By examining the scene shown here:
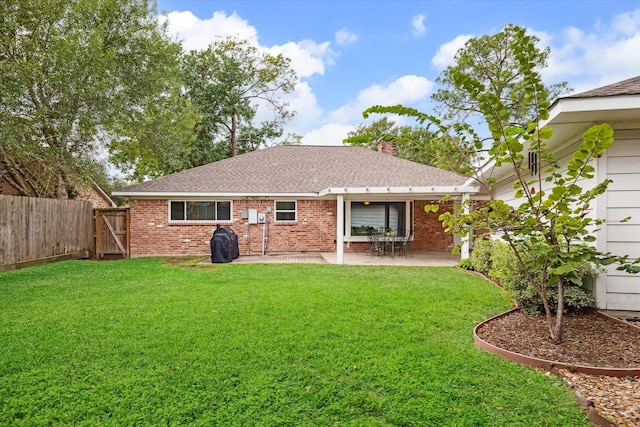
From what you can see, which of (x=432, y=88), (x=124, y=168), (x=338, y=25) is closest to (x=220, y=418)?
(x=338, y=25)

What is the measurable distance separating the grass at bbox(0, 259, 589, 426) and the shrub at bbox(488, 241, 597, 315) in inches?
21.5

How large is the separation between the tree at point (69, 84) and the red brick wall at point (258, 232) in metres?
2.58

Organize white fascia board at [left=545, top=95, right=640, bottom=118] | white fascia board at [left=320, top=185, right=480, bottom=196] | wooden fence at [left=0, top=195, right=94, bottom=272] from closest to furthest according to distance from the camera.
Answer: white fascia board at [left=545, top=95, right=640, bottom=118] < wooden fence at [left=0, top=195, right=94, bottom=272] < white fascia board at [left=320, top=185, right=480, bottom=196]

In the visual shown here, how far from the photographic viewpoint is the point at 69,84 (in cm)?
1099

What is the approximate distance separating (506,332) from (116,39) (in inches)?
603

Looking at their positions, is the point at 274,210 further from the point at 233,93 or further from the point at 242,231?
the point at 233,93

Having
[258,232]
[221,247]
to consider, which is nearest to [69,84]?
[221,247]

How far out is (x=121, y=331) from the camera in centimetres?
437

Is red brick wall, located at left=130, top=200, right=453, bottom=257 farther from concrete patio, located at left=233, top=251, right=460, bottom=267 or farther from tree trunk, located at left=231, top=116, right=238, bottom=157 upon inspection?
tree trunk, located at left=231, top=116, right=238, bottom=157

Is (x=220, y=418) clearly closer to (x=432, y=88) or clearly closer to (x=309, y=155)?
(x=309, y=155)

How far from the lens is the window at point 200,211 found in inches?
517

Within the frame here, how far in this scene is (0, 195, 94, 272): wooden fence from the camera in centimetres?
917

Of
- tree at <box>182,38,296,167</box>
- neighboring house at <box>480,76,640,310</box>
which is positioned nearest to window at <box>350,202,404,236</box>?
neighboring house at <box>480,76,640,310</box>

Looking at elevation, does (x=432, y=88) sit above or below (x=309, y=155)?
above
